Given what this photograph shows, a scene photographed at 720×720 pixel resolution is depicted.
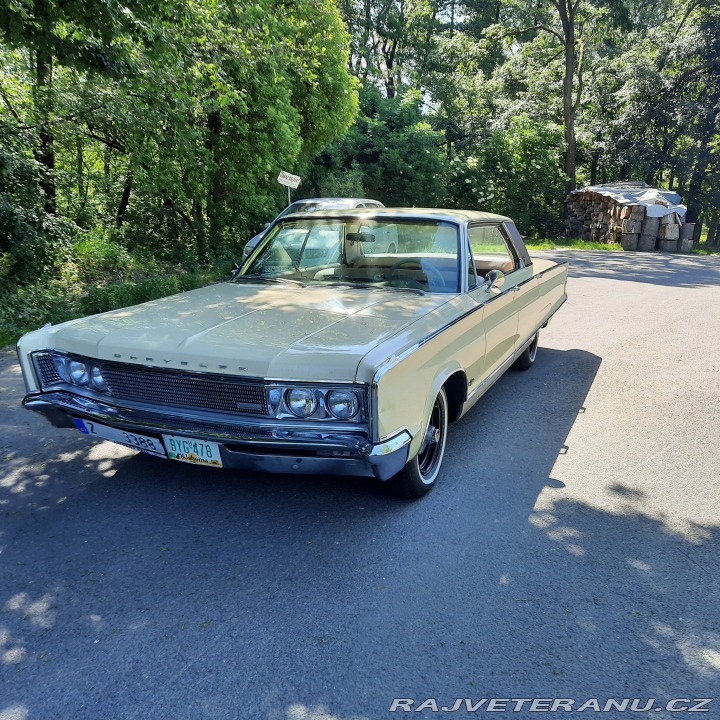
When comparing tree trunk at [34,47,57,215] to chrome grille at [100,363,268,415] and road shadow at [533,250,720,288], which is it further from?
road shadow at [533,250,720,288]

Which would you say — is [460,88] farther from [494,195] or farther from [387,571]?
[387,571]

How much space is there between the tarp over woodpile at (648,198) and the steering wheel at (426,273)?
18.5 meters

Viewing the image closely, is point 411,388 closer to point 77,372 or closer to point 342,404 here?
point 342,404

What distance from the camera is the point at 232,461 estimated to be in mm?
3039

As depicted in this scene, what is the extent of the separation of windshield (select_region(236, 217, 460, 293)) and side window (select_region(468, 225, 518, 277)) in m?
0.33

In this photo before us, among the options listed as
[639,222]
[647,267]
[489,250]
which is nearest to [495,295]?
[489,250]

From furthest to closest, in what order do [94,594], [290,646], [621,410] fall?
[621,410] → [94,594] → [290,646]

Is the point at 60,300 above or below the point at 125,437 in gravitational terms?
below

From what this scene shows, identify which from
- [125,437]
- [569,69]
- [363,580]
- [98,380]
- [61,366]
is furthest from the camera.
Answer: [569,69]

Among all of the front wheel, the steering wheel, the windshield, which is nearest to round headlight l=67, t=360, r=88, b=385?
the windshield

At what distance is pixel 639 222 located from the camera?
20344mm

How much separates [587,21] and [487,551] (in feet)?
96.8

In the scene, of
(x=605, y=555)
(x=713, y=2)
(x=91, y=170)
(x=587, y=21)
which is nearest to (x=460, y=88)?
(x=587, y=21)

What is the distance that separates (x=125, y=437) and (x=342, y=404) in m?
1.28
